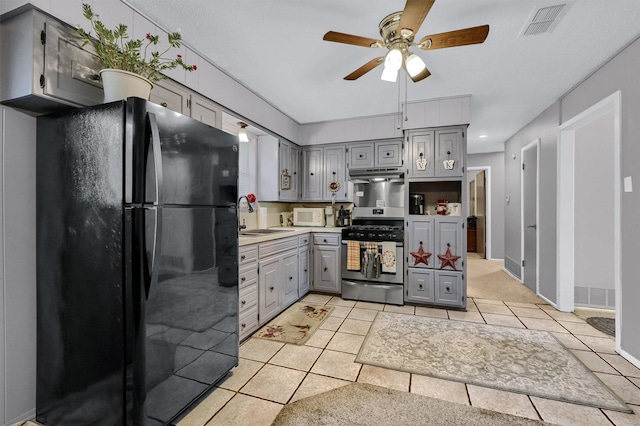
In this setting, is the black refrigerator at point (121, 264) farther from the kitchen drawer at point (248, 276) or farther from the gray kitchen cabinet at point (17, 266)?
the kitchen drawer at point (248, 276)

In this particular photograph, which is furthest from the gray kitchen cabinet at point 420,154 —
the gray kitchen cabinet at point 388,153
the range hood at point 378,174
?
the gray kitchen cabinet at point 388,153

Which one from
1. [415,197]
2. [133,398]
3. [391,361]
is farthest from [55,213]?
[415,197]

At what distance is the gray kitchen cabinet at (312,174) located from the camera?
451cm

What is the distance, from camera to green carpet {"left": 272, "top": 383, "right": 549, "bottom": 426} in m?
1.61

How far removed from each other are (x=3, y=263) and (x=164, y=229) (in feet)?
3.03

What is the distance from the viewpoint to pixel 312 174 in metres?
4.56

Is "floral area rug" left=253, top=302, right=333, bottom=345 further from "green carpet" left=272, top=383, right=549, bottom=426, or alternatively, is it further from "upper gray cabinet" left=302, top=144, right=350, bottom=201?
"upper gray cabinet" left=302, top=144, right=350, bottom=201

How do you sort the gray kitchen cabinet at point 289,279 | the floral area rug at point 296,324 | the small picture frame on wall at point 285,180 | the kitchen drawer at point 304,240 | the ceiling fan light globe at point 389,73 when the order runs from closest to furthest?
1. the ceiling fan light globe at point 389,73
2. the floral area rug at point 296,324
3. the gray kitchen cabinet at point 289,279
4. the kitchen drawer at point 304,240
5. the small picture frame on wall at point 285,180

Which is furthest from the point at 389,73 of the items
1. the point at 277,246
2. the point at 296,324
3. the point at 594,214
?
the point at 594,214

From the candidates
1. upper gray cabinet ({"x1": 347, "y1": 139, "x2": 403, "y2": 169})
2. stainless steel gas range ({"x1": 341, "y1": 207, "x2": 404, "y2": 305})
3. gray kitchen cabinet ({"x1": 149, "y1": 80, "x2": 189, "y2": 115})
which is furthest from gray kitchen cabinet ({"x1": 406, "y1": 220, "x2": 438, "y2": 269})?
gray kitchen cabinet ({"x1": 149, "y1": 80, "x2": 189, "y2": 115})

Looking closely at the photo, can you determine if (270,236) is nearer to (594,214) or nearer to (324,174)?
(324,174)

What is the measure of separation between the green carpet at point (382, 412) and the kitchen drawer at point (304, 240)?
2061 millimetres

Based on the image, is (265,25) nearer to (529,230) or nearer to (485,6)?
(485,6)

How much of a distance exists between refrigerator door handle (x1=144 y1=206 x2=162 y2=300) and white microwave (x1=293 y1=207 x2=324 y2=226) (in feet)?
10.2
